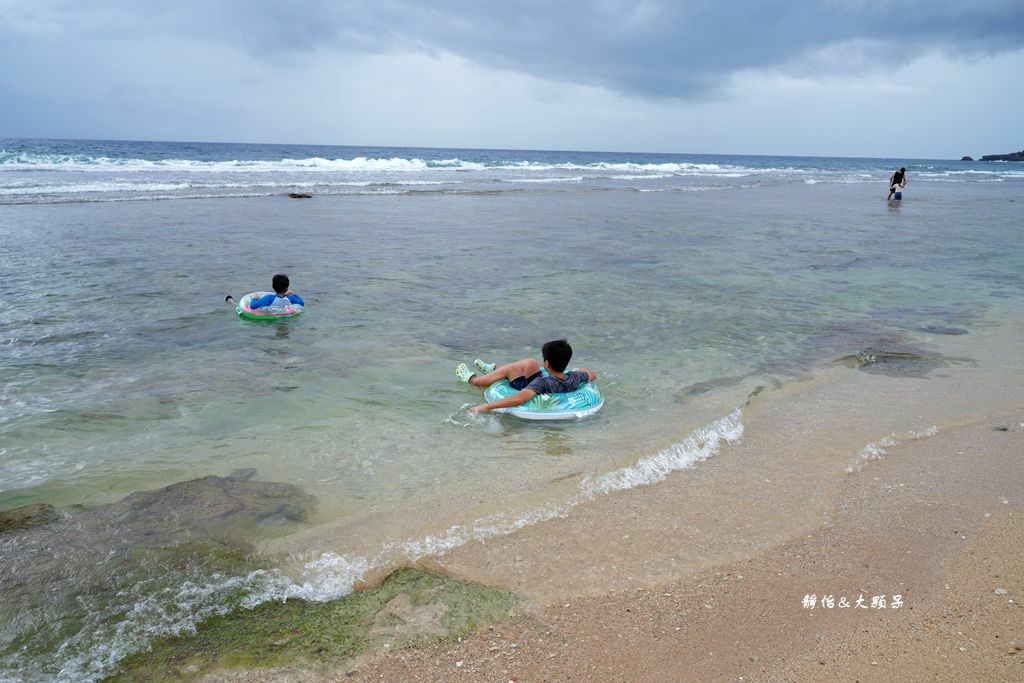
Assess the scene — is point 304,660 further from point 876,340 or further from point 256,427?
point 876,340

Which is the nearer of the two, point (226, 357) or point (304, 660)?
point (304, 660)

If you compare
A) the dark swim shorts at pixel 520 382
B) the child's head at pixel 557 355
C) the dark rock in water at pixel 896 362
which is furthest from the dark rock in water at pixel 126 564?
the dark rock in water at pixel 896 362

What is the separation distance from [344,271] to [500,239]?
5.91 metres

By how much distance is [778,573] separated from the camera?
4.02 m

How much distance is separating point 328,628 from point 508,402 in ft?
11.1

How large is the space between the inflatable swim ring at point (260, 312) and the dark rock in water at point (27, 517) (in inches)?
211

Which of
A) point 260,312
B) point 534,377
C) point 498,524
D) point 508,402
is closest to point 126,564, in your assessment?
point 498,524

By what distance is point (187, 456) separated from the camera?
563cm

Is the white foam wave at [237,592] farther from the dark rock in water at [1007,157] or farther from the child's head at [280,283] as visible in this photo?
the dark rock in water at [1007,157]

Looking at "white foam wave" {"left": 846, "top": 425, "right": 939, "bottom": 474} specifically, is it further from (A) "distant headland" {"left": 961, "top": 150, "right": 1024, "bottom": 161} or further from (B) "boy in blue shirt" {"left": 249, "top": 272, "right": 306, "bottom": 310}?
(A) "distant headland" {"left": 961, "top": 150, "right": 1024, "bottom": 161}

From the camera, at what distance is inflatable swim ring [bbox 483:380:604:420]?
6633 mm

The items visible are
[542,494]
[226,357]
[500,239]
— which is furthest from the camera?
[500,239]

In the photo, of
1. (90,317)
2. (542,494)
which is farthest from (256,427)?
(90,317)

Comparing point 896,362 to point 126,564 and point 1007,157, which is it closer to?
Answer: point 126,564
